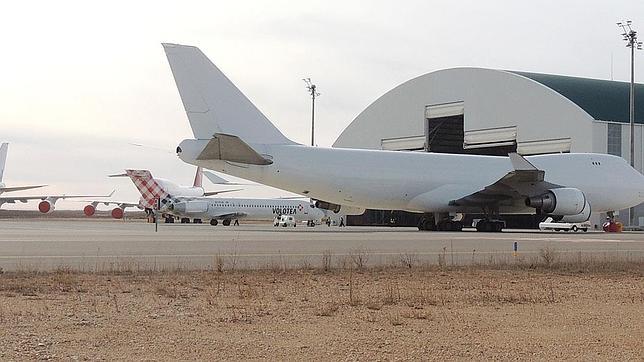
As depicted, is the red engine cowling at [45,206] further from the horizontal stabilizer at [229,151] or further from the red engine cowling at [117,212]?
the horizontal stabilizer at [229,151]

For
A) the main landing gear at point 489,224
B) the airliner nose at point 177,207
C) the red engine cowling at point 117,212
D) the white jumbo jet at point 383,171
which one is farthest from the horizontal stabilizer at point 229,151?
the red engine cowling at point 117,212

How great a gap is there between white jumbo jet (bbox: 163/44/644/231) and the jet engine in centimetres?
4

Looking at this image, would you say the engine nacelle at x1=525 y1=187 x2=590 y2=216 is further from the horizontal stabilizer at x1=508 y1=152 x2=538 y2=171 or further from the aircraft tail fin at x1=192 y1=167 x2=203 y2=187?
the aircraft tail fin at x1=192 y1=167 x2=203 y2=187

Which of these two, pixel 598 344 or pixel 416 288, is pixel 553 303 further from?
pixel 598 344

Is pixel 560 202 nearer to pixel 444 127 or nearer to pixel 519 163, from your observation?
pixel 519 163

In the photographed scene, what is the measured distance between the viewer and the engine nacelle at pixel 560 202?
3541cm

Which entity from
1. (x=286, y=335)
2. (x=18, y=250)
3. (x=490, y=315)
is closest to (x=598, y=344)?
(x=490, y=315)

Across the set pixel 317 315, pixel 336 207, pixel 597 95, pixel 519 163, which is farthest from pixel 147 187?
pixel 317 315

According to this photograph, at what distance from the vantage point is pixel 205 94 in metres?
32.0

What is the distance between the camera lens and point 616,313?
988 cm

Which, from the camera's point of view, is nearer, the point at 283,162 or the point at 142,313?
the point at 142,313

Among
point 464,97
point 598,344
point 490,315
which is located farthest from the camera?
point 464,97

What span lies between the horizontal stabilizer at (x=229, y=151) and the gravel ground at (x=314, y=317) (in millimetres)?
17151

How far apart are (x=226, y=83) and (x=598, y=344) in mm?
26154
